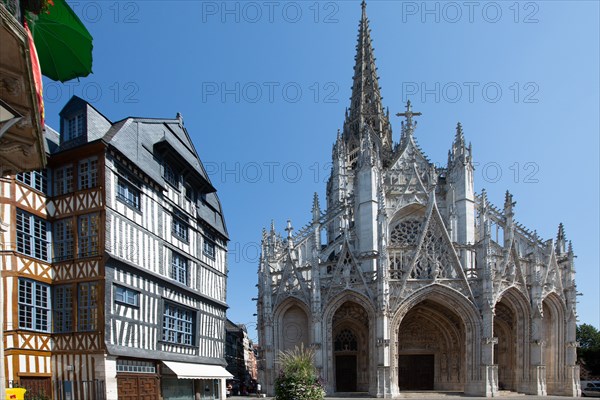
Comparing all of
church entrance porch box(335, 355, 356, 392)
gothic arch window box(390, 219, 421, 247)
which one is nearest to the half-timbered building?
church entrance porch box(335, 355, 356, 392)

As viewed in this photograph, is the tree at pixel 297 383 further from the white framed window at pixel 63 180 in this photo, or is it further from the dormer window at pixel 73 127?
the dormer window at pixel 73 127

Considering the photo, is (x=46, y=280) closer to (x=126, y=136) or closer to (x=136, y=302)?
(x=136, y=302)

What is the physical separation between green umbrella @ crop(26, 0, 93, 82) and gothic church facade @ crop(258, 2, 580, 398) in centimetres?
2509

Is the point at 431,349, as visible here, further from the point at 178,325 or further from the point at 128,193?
the point at 128,193

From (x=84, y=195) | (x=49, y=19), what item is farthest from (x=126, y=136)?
(x=49, y=19)

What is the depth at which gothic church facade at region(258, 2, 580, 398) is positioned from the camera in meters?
32.7

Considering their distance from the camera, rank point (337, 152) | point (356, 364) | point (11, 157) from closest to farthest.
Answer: point (11, 157) → point (356, 364) → point (337, 152)

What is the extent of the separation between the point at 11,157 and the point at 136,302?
39.5ft

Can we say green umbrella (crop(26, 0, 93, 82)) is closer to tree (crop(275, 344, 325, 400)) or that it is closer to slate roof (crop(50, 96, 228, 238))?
slate roof (crop(50, 96, 228, 238))

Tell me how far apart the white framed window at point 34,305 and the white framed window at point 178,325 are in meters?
5.24

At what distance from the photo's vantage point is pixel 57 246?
62.7ft

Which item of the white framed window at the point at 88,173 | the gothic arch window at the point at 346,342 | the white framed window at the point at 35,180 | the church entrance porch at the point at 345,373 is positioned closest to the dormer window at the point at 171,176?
the white framed window at the point at 88,173

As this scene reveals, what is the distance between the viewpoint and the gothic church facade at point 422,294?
3266cm

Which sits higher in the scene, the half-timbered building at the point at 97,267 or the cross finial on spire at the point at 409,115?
the cross finial on spire at the point at 409,115
